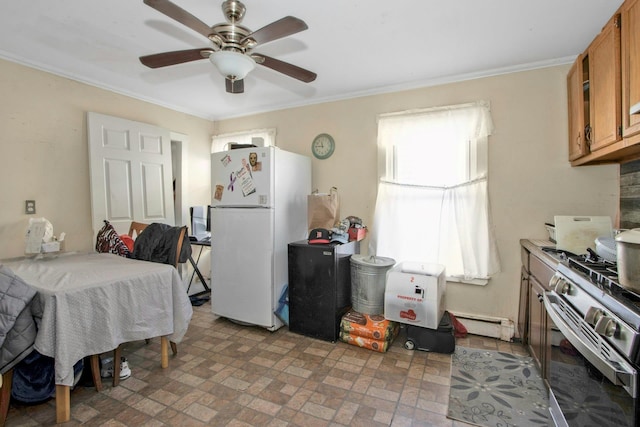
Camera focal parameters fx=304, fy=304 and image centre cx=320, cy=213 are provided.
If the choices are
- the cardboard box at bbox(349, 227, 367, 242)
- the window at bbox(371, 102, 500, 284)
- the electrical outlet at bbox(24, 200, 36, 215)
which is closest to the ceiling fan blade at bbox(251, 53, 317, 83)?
the window at bbox(371, 102, 500, 284)

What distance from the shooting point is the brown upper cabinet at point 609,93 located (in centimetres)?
150

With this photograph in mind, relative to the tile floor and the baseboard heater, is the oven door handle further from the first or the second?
the baseboard heater

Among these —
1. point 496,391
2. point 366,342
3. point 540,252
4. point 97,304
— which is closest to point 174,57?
point 97,304

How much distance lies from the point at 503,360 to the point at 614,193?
1.54 m

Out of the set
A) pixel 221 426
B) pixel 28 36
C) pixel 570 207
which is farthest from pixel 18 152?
pixel 570 207

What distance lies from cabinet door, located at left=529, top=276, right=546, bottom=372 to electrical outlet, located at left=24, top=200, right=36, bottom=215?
3920mm

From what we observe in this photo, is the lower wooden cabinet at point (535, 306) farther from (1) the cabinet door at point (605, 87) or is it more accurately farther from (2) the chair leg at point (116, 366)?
(2) the chair leg at point (116, 366)

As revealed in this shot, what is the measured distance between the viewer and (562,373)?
4.58 ft

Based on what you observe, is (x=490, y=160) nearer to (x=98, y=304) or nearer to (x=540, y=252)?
(x=540, y=252)

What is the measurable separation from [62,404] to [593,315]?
2.53 m

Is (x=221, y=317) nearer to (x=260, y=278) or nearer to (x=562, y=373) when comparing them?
(x=260, y=278)

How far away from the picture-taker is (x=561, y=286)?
143 cm

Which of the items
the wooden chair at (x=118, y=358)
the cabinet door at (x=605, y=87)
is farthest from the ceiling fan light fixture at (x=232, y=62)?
the cabinet door at (x=605, y=87)

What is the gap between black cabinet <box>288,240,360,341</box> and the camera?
2637 millimetres
